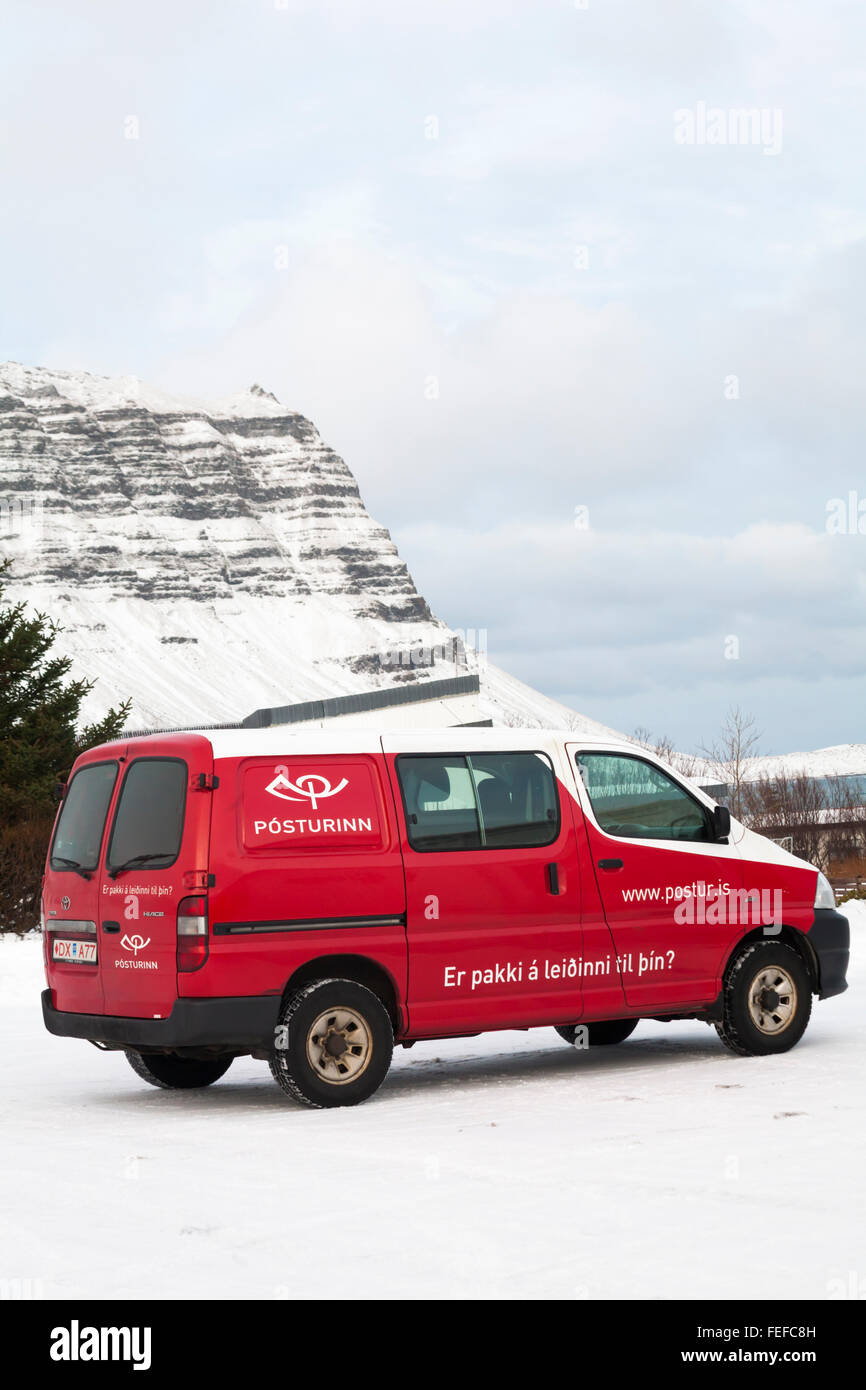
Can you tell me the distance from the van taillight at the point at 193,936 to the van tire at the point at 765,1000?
3560mm

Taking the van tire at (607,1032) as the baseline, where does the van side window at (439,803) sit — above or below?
above

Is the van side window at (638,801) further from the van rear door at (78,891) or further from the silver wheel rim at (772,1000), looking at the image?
the van rear door at (78,891)

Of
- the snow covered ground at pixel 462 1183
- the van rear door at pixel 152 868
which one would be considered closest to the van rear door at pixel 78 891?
the van rear door at pixel 152 868

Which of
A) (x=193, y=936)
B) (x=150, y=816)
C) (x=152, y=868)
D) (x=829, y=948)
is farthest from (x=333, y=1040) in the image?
(x=829, y=948)

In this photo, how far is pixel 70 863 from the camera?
10133 millimetres

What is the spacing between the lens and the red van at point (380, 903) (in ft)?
30.3

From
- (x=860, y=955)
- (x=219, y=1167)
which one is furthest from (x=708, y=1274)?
(x=860, y=955)

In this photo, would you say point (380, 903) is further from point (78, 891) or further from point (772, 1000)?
point (772, 1000)

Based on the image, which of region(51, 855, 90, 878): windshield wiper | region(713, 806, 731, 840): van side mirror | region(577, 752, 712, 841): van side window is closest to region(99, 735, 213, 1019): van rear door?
region(51, 855, 90, 878): windshield wiper

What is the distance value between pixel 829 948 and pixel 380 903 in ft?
10.9

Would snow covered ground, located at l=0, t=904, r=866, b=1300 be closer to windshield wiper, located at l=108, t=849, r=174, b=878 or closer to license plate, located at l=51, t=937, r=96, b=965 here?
license plate, located at l=51, t=937, r=96, b=965

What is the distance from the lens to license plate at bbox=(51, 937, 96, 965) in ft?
32.0

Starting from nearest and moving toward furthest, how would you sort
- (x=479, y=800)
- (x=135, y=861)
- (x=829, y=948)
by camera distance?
(x=135, y=861), (x=479, y=800), (x=829, y=948)
